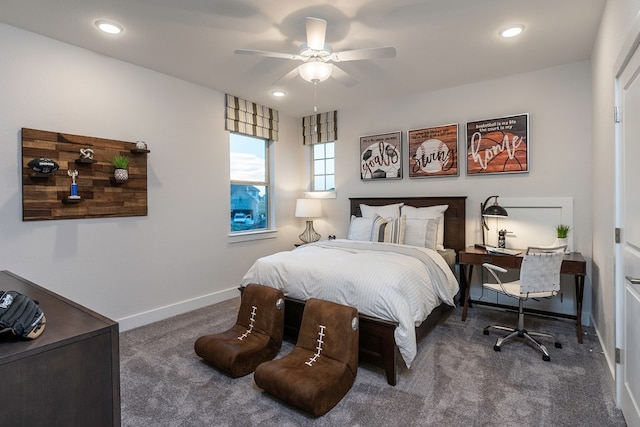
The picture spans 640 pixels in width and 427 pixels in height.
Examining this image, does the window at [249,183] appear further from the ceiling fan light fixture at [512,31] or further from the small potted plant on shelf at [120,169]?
the ceiling fan light fixture at [512,31]

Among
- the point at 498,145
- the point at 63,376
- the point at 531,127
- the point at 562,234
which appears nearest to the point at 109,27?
the point at 63,376

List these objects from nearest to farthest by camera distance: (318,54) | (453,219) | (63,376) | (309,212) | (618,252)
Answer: (63,376)
(618,252)
(318,54)
(453,219)
(309,212)

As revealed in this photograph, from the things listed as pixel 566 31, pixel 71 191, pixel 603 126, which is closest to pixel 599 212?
pixel 603 126

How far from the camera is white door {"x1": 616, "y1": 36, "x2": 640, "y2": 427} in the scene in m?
1.61

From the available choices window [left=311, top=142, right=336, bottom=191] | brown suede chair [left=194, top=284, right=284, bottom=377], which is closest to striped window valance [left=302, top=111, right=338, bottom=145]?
window [left=311, top=142, right=336, bottom=191]

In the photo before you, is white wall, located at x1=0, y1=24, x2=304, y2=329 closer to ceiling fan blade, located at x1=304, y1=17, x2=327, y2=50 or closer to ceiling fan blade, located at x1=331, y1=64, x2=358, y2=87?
ceiling fan blade, located at x1=331, y1=64, x2=358, y2=87

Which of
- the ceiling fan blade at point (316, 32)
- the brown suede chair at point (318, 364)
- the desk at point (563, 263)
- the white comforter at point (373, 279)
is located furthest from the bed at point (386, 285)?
the ceiling fan blade at point (316, 32)

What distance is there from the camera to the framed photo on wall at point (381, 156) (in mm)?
4465

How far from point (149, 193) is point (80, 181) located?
0.63m

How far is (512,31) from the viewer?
8.84 ft

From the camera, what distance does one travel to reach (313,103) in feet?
15.3

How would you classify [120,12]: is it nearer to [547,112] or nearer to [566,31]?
[566,31]

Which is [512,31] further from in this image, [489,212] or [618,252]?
[618,252]

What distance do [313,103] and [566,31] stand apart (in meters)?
2.88
